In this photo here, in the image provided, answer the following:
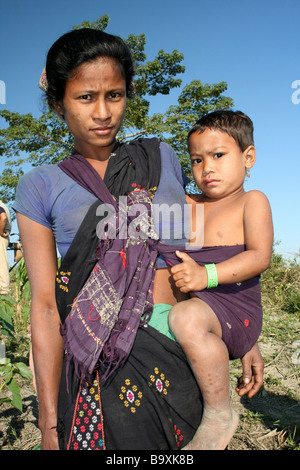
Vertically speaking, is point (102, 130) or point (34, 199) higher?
point (102, 130)

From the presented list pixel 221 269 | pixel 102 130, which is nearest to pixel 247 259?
pixel 221 269

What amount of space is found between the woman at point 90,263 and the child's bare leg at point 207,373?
0.07m

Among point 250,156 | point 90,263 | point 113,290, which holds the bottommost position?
point 113,290

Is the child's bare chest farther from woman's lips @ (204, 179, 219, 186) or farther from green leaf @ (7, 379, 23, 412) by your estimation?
green leaf @ (7, 379, 23, 412)

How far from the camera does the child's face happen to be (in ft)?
6.31

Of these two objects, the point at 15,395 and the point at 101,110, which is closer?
the point at 101,110

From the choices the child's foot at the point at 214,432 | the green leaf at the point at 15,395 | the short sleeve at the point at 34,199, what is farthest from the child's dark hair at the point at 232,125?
→ the green leaf at the point at 15,395

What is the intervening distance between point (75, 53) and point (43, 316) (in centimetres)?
114

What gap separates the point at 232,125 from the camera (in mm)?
1945

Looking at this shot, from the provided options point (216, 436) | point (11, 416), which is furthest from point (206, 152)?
point (11, 416)

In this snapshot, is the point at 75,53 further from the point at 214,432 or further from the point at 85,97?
the point at 214,432

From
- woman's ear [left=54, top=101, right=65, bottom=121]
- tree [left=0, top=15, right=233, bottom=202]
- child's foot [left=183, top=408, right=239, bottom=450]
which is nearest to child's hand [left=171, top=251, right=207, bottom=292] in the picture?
child's foot [left=183, top=408, right=239, bottom=450]
